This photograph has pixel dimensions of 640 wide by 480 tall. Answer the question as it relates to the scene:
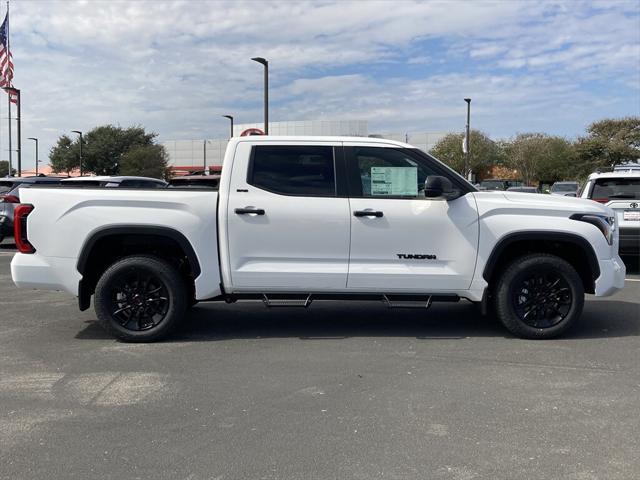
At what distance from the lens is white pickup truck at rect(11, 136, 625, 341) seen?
5836 millimetres

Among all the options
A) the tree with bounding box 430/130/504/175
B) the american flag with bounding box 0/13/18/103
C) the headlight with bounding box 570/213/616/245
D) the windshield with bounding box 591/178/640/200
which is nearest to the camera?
the headlight with bounding box 570/213/616/245

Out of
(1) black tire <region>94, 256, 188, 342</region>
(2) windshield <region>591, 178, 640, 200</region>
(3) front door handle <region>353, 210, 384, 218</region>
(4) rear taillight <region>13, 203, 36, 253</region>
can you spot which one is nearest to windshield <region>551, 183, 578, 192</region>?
(2) windshield <region>591, 178, 640, 200</region>

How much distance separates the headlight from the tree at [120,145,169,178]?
171ft

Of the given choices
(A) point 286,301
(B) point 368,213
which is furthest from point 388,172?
(A) point 286,301

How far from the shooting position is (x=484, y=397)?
14.8ft

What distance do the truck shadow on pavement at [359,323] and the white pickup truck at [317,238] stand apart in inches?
20.3

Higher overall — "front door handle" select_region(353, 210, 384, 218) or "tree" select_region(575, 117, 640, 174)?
"tree" select_region(575, 117, 640, 174)

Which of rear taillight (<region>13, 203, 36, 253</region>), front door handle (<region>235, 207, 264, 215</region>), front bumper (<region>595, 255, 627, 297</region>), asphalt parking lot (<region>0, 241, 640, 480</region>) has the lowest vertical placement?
asphalt parking lot (<region>0, 241, 640, 480</region>)

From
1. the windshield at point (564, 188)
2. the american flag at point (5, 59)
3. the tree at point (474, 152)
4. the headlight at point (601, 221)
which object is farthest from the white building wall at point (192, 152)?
the headlight at point (601, 221)

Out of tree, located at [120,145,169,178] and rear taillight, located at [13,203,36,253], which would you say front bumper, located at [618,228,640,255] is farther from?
tree, located at [120,145,169,178]

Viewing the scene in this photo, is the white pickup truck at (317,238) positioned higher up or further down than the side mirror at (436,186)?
further down

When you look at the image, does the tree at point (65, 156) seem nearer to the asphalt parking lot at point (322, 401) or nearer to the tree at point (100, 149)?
the tree at point (100, 149)

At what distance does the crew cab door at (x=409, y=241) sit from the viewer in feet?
19.2

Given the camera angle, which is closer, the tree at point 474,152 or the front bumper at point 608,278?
the front bumper at point 608,278
